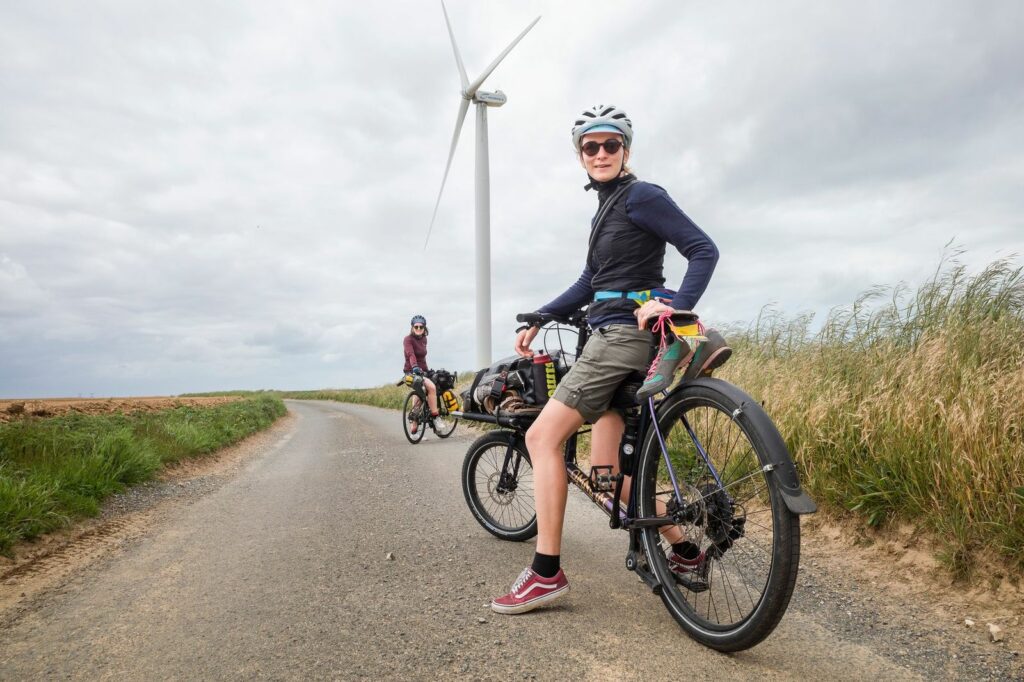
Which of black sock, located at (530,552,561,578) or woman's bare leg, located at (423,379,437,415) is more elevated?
→ woman's bare leg, located at (423,379,437,415)

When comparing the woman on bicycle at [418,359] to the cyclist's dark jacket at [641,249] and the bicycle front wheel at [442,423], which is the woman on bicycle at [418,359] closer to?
the bicycle front wheel at [442,423]

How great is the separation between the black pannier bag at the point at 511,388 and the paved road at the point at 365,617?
0.93 meters

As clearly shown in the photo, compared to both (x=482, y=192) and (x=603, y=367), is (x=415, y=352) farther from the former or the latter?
(x=603, y=367)

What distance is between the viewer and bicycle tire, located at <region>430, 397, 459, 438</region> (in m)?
10.8

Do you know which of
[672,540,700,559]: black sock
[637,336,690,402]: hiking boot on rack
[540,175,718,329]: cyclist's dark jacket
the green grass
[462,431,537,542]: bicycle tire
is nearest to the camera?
[637,336,690,402]: hiking boot on rack

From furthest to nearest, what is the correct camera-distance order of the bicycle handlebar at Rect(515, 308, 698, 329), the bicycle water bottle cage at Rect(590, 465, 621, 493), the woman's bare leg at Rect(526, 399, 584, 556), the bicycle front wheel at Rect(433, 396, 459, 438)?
the bicycle front wheel at Rect(433, 396, 459, 438)
the bicycle handlebar at Rect(515, 308, 698, 329)
the bicycle water bottle cage at Rect(590, 465, 621, 493)
the woman's bare leg at Rect(526, 399, 584, 556)

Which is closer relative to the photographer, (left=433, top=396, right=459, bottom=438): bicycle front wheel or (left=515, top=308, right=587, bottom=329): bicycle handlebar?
(left=515, top=308, right=587, bottom=329): bicycle handlebar

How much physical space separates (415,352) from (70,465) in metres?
6.70

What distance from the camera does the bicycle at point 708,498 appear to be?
83.4 inches

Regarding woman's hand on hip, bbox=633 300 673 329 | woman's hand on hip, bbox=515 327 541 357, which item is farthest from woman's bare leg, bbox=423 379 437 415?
woman's hand on hip, bbox=633 300 673 329

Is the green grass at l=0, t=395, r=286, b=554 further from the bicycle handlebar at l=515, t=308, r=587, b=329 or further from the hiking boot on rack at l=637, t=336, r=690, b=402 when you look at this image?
the hiking boot on rack at l=637, t=336, r=690, b=402

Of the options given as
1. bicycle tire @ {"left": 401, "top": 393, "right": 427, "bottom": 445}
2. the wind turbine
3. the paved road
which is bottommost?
the paved road

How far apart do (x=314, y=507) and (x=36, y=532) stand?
196cm

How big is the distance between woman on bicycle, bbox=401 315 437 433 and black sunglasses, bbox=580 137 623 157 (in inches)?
327
